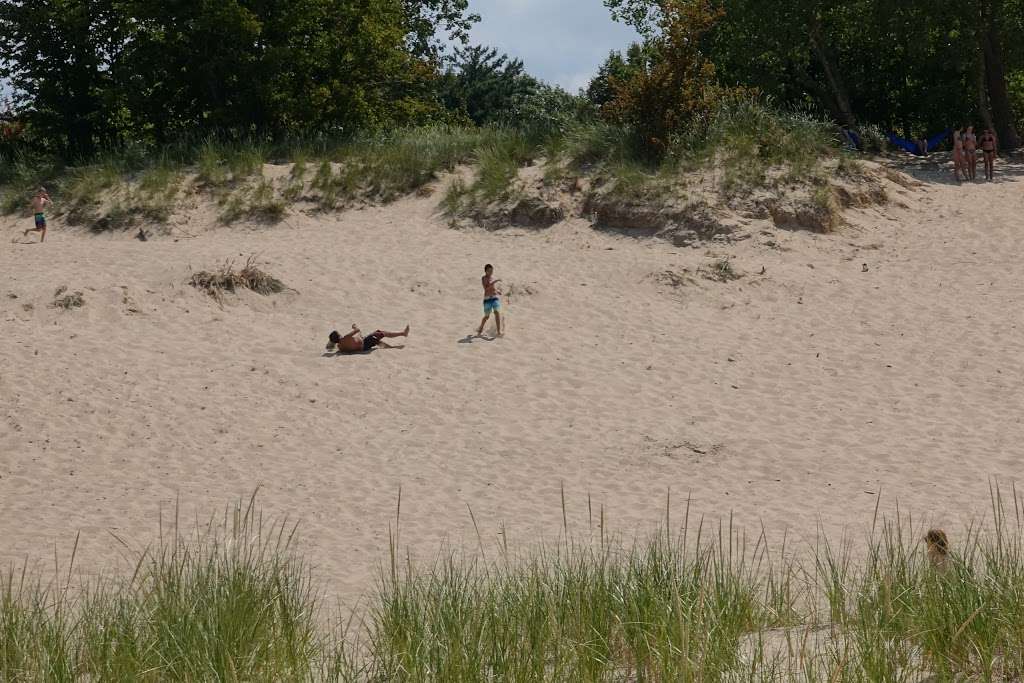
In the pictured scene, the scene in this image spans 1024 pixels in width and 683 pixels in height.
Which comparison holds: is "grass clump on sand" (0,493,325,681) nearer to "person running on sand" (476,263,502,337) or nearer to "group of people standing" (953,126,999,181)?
"person running on sand" (476,263,502,337)

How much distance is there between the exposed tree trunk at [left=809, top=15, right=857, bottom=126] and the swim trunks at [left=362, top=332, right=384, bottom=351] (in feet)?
50.1

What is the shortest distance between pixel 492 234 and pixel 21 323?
8041mm

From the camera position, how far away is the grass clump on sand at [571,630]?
201 inches

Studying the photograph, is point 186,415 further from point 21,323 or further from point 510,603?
point 510,603

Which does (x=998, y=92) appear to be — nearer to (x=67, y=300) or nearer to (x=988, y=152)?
Result: (x=988, y=152)

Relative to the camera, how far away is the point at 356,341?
15.2 m

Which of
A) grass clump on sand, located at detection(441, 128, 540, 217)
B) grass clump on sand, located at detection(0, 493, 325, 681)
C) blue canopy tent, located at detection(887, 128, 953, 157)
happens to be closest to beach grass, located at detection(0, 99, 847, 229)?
grass clump on sand, located at detection(441, 128, 540, 217)

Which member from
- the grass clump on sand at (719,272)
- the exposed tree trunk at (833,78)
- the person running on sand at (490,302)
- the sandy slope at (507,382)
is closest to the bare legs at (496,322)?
the person running on sand at (490,302)

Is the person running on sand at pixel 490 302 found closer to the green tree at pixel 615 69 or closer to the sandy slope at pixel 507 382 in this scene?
the sandy slope at pixel 507 382

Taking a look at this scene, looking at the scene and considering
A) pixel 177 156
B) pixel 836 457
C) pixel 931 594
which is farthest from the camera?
pixel 177 156

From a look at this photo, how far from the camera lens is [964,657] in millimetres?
5078

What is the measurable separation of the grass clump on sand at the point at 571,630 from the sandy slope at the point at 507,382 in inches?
108

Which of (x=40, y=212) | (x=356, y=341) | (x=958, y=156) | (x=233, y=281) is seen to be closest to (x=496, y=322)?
(x=356, y=341)

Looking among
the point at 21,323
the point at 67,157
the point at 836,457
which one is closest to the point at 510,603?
the point at 836,457
